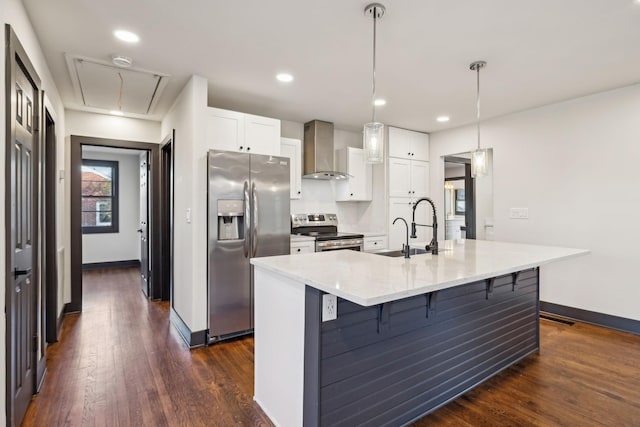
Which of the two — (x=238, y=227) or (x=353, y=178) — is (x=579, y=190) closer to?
(x=353, y=178)

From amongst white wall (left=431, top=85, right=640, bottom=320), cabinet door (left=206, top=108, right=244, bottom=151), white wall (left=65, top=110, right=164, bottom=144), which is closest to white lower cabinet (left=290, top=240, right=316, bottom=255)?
cabinet door (left=206, top=108, right=244, bottom=151)

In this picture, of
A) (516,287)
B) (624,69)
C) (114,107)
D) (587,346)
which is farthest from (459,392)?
(114,107)

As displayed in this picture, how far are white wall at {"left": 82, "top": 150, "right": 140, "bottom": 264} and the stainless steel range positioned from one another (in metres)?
4.35

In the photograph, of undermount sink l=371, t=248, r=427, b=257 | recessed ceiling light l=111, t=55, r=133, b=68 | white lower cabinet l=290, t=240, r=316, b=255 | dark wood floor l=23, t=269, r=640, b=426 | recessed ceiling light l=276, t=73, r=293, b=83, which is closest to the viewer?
dark wood floor l=23, t=269, r=640, b=426

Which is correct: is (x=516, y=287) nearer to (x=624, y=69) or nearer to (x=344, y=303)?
(x=344, y=303)

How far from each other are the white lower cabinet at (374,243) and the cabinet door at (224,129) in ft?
6.97

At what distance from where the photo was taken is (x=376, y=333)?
1.82 meters

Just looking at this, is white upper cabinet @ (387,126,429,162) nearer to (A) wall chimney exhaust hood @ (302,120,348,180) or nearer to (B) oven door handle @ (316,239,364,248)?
(A) wall chimney exhaust hood @ (302,120,348,180)

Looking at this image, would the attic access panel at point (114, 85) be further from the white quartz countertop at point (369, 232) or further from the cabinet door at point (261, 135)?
the white quartz countertop at point (369, 232)

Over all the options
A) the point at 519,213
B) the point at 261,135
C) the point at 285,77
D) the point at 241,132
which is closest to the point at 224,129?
the point at 241,132

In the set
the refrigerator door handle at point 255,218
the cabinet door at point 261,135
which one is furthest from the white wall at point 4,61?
the refrigerator door handle at point 255,218

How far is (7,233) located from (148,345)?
183 centimetres

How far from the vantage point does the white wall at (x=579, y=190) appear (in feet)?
11.1

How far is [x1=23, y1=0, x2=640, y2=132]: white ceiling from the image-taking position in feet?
6.80
